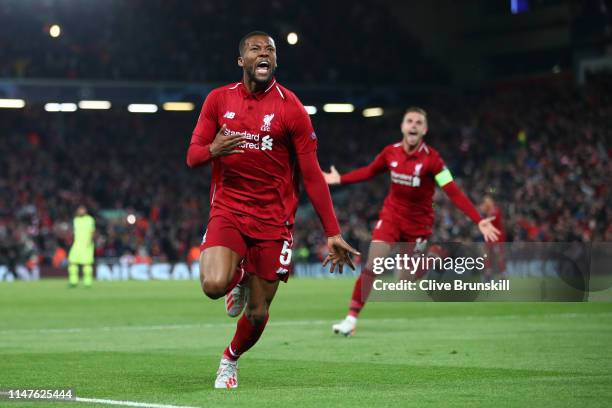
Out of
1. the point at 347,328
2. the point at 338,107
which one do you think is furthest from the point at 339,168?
the point at 347,328

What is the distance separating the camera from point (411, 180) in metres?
15.2

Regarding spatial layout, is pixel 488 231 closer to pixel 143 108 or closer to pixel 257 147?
pixel 257 147

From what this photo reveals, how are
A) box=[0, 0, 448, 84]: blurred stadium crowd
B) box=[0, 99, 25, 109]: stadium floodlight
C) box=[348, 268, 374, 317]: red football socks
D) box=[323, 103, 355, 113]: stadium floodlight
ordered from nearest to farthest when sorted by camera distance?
1. box=[348, 268, 374, 317]: red football socks
2. box=[0, 99, 25, 109]: stadium floodlight
3. box=[0, 0, 448, 84]: blurred stadium crowd
4. box=[323, 103, 355, 113]: stadium floodlight

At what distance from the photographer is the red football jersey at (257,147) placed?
8766 mm

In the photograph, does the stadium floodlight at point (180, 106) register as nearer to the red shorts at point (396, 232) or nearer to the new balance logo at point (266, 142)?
the red shorts at point (396, 232)

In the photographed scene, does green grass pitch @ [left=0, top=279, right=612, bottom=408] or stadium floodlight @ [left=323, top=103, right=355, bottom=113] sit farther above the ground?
stadium floodlight @ [left=323, top=103, right=355, bottom=113]

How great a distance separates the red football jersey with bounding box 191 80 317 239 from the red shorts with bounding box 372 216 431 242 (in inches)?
254

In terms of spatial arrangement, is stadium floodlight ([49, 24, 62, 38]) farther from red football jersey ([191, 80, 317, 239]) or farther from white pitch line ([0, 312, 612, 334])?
red football jersey ([191, 80, 317, 239])

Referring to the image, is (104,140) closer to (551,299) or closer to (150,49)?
(150,49)

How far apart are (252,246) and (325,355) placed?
343 cm

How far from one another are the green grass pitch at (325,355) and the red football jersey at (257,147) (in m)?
1.38

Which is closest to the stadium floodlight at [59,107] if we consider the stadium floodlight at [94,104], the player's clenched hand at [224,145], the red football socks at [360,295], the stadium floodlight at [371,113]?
the stadium floodlight at [94,104]

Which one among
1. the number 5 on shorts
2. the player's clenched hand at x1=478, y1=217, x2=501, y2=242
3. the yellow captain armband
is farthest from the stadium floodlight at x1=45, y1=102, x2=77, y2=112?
the number 5 on shorts

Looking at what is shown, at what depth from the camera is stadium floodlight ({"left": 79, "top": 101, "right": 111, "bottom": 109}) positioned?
1901 inches
